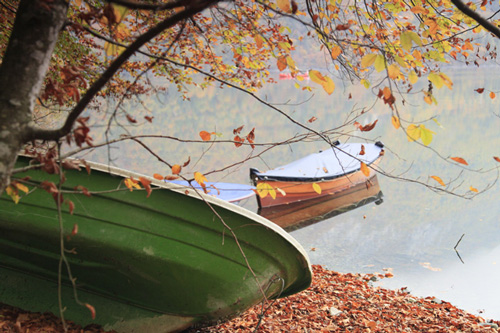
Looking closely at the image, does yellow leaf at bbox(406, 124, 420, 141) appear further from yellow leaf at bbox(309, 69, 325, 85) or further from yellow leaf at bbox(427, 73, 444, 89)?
yellow leaf at bbox(309, 69, 325, 85)

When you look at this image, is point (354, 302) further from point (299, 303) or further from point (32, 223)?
point (32, 223)

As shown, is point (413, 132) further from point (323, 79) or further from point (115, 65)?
point (115, 65)

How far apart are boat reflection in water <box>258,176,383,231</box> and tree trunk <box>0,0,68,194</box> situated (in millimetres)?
8216

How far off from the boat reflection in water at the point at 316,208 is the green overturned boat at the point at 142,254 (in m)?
6.34

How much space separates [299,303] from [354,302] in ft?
2.14

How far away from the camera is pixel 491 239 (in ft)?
29.6

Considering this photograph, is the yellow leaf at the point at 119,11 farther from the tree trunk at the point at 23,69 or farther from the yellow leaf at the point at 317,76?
the yellow leaf at the point at 317,76

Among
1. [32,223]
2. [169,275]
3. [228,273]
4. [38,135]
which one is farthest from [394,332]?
[38,135]

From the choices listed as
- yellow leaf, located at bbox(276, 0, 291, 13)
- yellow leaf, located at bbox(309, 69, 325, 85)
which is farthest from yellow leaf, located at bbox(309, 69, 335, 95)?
yellow leaf, located at bbox(276, 0, 291, 13)

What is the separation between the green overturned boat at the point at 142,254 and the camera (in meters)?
2.82

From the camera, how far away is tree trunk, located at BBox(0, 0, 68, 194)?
1320 millimetres

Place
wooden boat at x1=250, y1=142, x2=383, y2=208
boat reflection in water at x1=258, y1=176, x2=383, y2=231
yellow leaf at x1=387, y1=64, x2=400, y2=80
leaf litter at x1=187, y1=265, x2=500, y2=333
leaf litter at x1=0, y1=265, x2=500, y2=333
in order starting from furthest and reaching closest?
boat reflection in water at x1=258, y1=176, x2=383, y2=231 → wooden boat at x1=250, y1=142, x2=383, y2=208 → leaf litter at x1=187, y1=265, x2=500, y2=333 → leaf litter at x1=0, y1=265, x2=500, y2=333 → yellow leaf at x1=387, y1=64, x2=400, y2=80

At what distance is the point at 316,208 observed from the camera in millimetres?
10773

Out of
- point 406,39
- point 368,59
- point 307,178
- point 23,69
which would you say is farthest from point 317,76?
point 307,178
